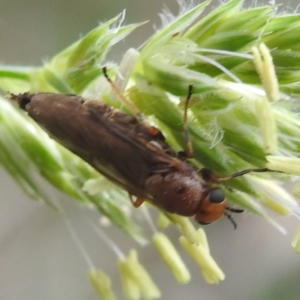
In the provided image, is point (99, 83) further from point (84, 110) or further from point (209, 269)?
point (209, 269)

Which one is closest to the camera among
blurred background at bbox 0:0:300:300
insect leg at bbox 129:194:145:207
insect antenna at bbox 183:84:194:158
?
insect antenna at bbox 183:84:194:158

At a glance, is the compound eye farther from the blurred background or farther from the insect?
the blurred background

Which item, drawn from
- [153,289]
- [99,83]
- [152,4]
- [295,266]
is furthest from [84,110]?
[295,266]

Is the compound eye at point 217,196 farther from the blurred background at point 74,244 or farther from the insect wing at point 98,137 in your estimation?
the blurred background at point 74,244

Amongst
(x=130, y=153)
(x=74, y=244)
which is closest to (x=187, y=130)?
(x=130, y=153)

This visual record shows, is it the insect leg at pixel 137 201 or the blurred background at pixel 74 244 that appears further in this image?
the blurred background at pixel 74 244

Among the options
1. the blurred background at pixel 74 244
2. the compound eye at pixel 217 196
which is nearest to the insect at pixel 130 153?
the compound eye at pixel 217 196

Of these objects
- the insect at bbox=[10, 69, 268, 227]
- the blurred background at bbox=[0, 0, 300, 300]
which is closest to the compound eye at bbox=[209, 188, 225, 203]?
the insect at bbox=[10, 69, 268, 227]

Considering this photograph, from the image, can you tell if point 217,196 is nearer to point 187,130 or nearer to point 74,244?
point 187,130
